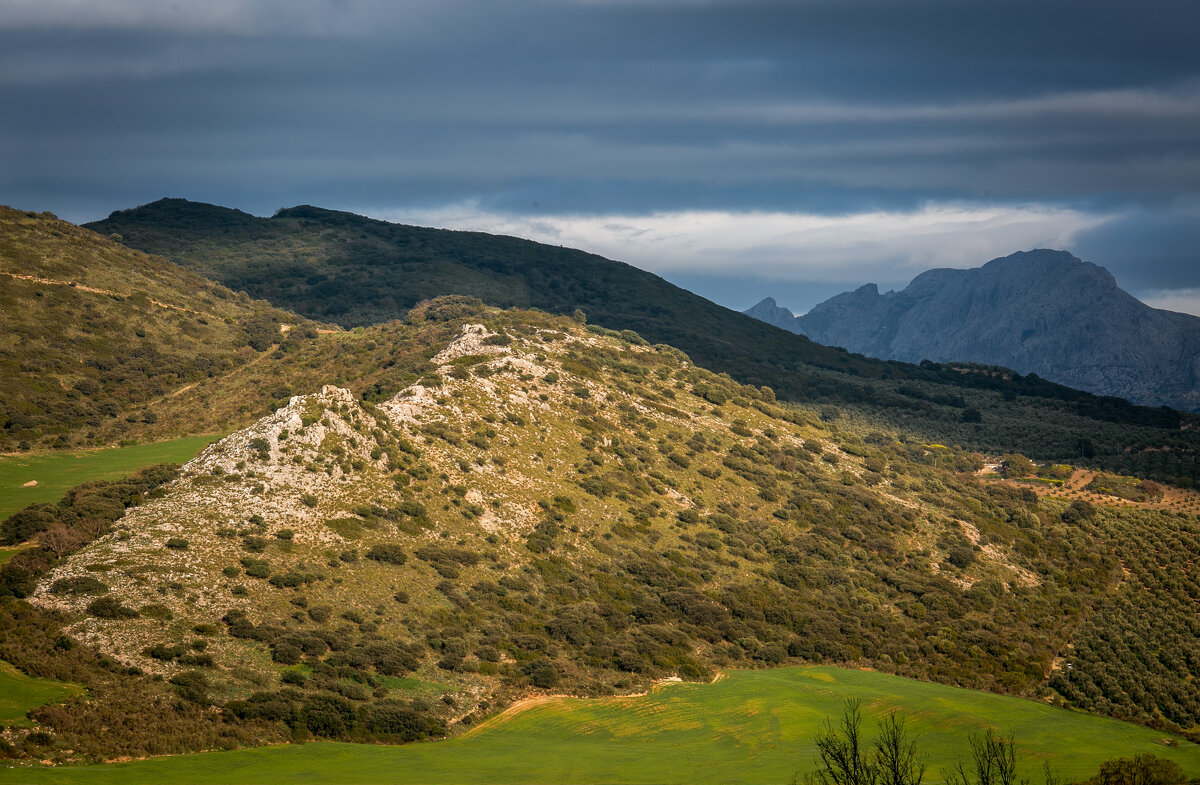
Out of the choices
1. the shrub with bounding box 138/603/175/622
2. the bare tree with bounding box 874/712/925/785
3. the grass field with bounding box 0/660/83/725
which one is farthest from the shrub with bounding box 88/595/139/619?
the bare tree with bounding box 874/712/925/785

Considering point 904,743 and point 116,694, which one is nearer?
point 116,694

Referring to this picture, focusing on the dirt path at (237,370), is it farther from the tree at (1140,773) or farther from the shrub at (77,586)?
the tree at (1140,773)

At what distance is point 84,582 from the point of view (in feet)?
177

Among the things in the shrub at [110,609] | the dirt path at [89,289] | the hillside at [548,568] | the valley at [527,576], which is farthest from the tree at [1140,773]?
the dirt path at [89,289]

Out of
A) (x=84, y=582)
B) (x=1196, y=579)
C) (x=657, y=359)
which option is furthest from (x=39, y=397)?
(x=1196, y=579)

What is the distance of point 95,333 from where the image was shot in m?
140

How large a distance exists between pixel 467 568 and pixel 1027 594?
62.9 meters

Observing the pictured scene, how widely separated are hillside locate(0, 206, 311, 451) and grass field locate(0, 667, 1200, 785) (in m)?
78.2

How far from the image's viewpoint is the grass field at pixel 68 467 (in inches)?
3250

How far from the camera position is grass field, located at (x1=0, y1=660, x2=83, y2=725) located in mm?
Answer: 40969

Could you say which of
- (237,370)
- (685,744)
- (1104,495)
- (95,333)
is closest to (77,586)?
(685,744)

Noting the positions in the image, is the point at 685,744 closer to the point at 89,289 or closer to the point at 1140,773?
the point at 1140,773

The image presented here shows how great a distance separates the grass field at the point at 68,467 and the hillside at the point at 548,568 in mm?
21303

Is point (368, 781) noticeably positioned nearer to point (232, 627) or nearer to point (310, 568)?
point (232, 627)
